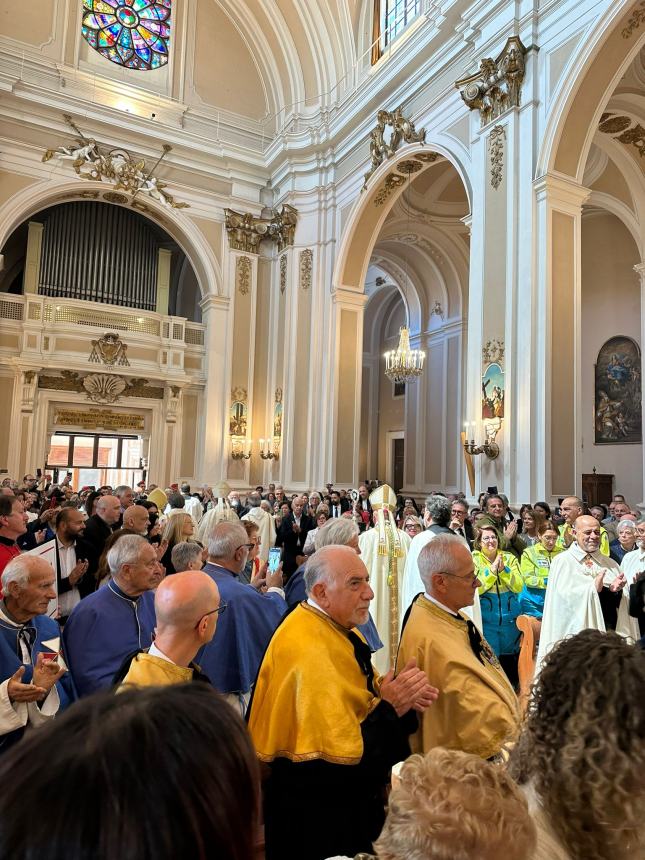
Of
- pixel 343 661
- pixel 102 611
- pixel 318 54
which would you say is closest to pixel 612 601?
pixel 343 661

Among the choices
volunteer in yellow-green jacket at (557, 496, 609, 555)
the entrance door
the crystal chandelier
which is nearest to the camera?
volunteer in yellow-green jacket at (557, 496, 609, 555)

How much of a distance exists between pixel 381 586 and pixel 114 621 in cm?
265

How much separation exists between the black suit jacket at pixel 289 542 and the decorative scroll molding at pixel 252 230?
32.0ft

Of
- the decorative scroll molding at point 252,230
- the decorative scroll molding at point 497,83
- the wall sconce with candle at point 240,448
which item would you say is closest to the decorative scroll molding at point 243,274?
the decorative scroll molding at point 252,230

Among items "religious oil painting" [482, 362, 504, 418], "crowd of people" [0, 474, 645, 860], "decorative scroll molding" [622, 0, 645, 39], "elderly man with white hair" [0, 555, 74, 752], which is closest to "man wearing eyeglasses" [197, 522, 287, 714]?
"crowd of people" [0, 474, 645, 860]

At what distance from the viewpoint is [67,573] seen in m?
4.24

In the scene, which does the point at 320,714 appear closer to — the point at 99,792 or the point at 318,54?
the point at 99,792

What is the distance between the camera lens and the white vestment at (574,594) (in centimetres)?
411

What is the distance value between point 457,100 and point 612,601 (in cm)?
958

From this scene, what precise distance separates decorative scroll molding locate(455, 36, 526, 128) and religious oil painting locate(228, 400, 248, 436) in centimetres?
900

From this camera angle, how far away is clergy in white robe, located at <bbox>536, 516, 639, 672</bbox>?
411 centimetres

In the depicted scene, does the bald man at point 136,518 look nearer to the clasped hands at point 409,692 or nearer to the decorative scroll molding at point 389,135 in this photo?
the clasped hands at point 409,692

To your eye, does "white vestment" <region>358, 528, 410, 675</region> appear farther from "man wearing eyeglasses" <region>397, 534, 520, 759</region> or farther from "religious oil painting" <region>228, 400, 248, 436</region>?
"religious oil painting" <region>228, 400, 248, 436</region>

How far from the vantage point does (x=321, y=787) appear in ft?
6.08
